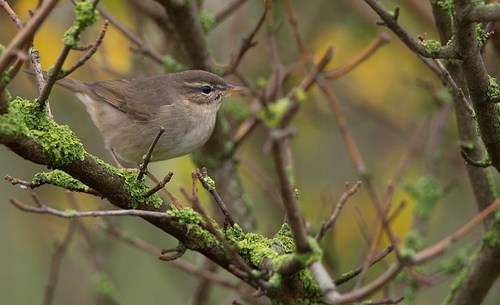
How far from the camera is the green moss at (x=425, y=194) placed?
4.46 meters

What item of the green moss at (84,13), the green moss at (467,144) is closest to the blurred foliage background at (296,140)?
the green moss at (467,144)

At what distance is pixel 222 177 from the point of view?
15.4 ft

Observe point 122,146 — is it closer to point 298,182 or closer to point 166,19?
point 166,19

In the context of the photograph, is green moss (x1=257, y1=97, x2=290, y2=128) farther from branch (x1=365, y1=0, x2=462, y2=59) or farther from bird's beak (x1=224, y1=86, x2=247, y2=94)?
bird's beak (x1=224, y1=86, x2=247, y2=94)

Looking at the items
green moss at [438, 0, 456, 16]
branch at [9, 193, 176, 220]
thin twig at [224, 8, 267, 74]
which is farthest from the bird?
green moss at [438, 0, 456, 16]

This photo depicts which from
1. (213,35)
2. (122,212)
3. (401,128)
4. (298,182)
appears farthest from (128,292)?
(122,212)

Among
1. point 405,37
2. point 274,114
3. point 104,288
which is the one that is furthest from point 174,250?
point 104,288

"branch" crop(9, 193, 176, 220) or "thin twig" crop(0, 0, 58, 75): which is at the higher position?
"thin twig" crop(0, 0, 58, 75)

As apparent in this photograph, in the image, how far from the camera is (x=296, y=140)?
7.13m

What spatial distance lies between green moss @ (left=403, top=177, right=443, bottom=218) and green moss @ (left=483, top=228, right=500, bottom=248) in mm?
1315

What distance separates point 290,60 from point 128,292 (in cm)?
504

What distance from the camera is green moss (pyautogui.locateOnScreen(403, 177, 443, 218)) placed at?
14.6 ft

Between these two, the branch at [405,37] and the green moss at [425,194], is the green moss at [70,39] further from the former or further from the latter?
the green moss at [425,194]

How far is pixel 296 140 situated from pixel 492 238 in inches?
165
